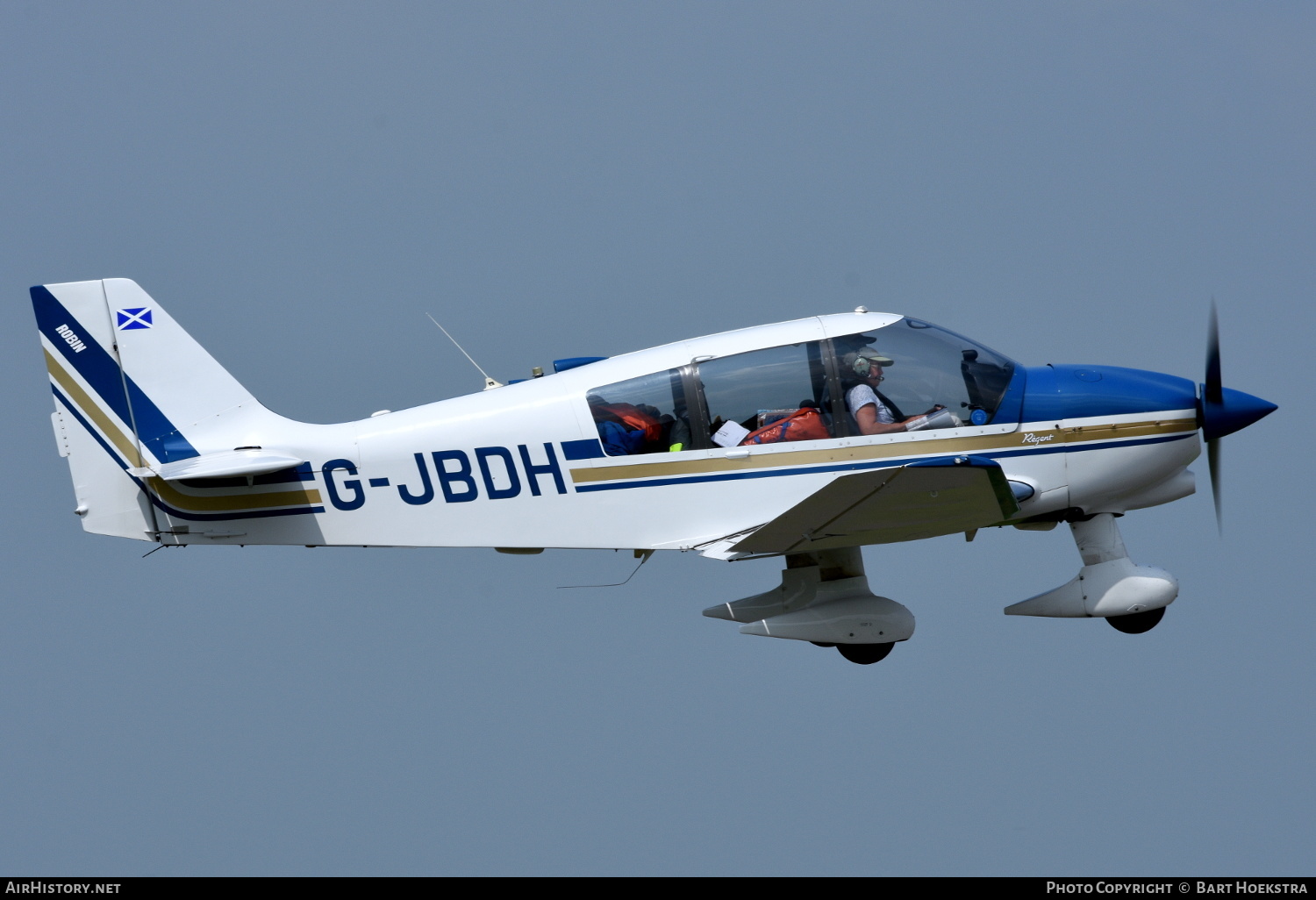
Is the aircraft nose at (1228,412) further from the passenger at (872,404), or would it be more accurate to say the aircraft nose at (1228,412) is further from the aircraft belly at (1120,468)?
the passenger at (872,404)

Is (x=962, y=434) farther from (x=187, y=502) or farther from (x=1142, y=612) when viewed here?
(x=187, y=502)

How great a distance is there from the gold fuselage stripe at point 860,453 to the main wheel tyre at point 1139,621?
58.7 inches

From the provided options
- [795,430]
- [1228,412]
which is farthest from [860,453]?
[1228,412]

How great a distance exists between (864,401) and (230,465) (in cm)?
472

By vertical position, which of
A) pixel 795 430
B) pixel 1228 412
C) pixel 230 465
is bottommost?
pixel 1228 412

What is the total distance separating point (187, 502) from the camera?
972cm

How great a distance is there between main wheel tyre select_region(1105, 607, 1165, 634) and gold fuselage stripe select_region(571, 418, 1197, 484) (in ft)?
4.89

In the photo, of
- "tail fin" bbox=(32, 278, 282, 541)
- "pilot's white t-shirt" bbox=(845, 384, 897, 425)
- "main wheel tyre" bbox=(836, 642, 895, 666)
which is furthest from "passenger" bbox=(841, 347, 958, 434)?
"tail fin" bbox=(32, 278, 282, 541)

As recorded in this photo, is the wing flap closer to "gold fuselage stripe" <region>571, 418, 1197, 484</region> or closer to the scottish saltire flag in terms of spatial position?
"gold fuselage stripe" <region>571, 418, 1197, 484</region>

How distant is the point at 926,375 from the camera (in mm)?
9781

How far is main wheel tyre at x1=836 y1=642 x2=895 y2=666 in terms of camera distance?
411 inches

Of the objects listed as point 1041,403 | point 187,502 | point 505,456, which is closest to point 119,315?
point 187,502

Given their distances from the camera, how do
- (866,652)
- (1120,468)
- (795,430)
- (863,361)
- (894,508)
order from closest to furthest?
1. (894,508)
2. (795,430)
3. (863,361)
4. (1120,468)
5. (866,652)

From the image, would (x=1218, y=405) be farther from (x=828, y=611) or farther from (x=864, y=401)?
(x=828, y=611)
